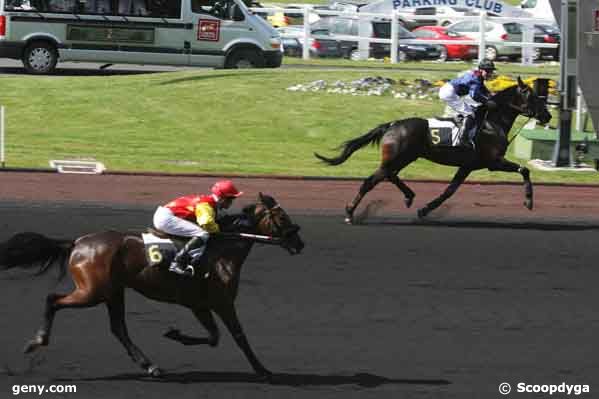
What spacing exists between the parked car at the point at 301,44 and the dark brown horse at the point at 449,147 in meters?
16.8

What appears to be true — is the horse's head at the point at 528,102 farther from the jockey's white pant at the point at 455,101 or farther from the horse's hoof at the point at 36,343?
the horse's hoof at the point at 36,343

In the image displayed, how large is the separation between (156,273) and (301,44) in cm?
2740

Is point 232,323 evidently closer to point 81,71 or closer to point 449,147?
point 449,147

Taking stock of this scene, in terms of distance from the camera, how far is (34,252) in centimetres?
933

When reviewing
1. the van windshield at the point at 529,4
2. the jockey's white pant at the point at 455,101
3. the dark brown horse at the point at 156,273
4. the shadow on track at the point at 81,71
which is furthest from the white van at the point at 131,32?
the van windshield at the point at 529,4

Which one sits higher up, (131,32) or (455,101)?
(131,32)

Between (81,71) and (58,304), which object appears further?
(81,71)

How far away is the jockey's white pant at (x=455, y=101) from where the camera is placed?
1603cm

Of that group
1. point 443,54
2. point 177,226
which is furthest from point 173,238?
point 443,54

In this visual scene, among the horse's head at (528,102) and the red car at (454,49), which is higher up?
the red car at (454,49)

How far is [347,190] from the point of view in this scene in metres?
18.0

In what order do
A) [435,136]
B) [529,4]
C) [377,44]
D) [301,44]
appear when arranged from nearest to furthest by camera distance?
[435,136] < [377,44] < [301,44] < [529,4]

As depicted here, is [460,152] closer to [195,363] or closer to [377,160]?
[377,160]

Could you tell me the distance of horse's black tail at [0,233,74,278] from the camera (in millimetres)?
9281
